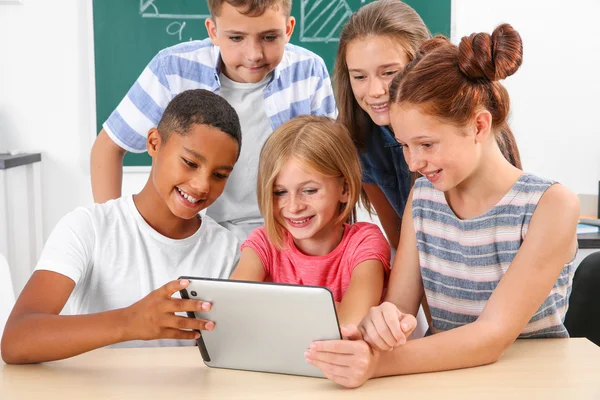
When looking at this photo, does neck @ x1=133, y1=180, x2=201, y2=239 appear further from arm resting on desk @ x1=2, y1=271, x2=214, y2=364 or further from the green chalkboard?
the green chalkboard

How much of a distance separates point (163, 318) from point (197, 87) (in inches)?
34.2

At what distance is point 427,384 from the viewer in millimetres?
1059

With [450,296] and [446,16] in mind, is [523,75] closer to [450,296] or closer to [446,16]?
[446,16]

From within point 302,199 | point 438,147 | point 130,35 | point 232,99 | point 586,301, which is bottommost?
point 586,301

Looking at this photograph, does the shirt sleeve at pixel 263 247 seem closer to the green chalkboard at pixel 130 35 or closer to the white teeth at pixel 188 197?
the white teeth at pixel 188 197

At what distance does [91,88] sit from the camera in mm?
3359

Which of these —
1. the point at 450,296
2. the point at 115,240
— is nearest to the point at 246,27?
the point at 115,240

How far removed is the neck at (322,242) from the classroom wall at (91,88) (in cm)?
203

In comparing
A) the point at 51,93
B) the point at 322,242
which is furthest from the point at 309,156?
the point at 51,93

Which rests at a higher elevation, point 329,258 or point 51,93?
point 51,93

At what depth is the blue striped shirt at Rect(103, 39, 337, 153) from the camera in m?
1.87

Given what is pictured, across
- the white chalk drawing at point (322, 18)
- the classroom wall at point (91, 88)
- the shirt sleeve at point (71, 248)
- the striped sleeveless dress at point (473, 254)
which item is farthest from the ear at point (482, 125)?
the classroom wall at point (91, 88)

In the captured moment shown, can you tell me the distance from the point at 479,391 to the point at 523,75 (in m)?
2.85

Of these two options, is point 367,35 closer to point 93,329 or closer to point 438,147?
point 438,147
